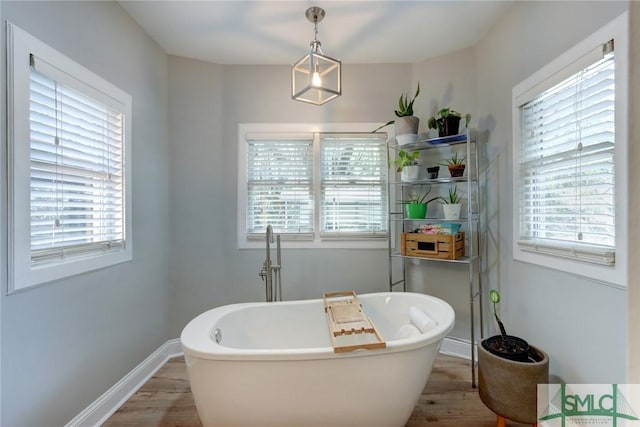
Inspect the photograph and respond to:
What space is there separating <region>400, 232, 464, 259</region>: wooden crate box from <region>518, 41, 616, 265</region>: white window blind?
0.43m

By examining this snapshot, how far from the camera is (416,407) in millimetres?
1806

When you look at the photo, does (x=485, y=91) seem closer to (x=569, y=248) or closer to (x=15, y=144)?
(x=569, y=248)

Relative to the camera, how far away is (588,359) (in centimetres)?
142

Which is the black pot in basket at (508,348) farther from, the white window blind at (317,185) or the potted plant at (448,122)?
the potted plant at (448,122)

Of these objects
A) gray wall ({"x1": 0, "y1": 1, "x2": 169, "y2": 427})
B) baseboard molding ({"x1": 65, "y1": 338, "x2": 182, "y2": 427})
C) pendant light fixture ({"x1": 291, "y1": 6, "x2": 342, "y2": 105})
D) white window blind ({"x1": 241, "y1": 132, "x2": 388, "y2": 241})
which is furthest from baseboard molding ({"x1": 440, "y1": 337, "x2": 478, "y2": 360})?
gray wall ({"x1": 0, "y1": 1, "x2": 169, "y2": 427})

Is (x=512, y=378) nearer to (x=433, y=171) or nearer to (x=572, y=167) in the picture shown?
(x=572, y=167)

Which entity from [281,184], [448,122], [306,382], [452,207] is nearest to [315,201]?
[281,184]

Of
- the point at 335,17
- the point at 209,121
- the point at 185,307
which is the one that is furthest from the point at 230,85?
the point at 185,307

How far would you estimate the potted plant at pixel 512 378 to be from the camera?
1.44m

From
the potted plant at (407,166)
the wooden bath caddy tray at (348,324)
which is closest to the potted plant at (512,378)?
the wooden bath caddy tray at (348,324)

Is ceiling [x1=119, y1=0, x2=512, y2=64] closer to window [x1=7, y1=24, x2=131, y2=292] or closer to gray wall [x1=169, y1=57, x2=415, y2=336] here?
gray wall [x1=169, y1=57, x2=415, y2=336]

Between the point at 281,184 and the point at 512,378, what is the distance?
2.09m

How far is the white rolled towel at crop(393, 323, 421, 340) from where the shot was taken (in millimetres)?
1858

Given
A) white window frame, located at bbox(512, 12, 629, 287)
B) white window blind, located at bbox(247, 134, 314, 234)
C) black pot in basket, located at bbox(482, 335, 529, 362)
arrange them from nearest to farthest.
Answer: white window frame, located at bbox(512, 12, 629, 287)
black pot in basket, located at bbox(482, 335, 529, 362)
white window blind, located at bbox(247, 134, 314, 234)
